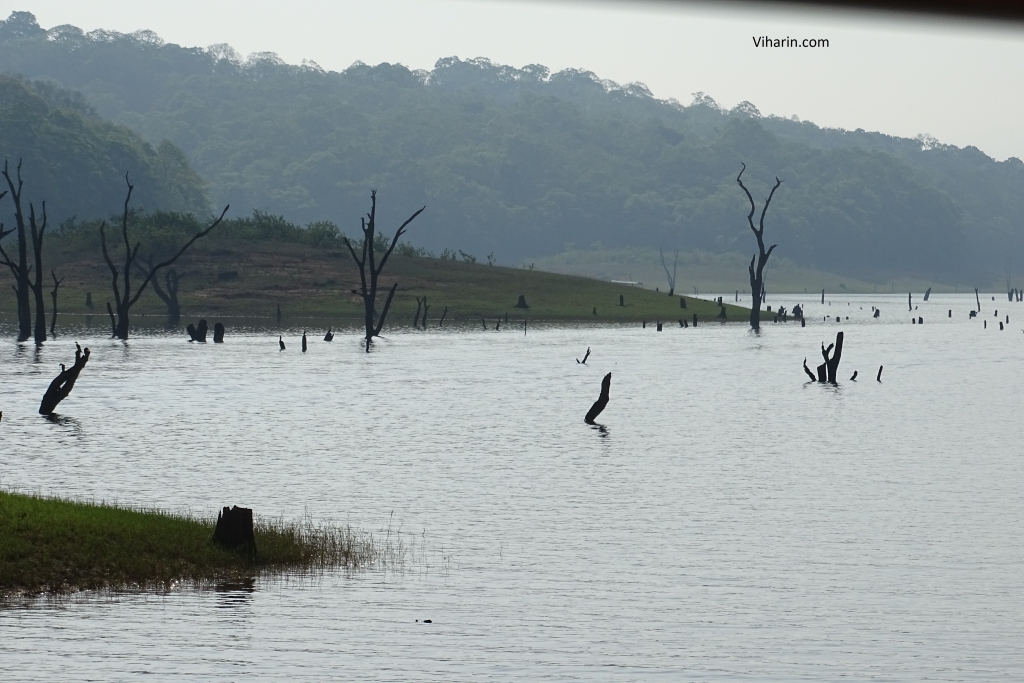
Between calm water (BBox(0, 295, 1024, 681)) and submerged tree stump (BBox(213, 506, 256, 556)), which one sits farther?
submerged tree stump (BBox(213, 506, 256, 556))

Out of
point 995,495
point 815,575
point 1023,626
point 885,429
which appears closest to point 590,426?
point 885,429

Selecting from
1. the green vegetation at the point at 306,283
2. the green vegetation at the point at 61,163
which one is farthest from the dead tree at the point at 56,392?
the green vegetation at the point at 61,163

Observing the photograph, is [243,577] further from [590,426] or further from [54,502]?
[590,426]

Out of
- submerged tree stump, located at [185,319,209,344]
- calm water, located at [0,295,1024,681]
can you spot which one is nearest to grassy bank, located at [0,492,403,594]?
calm water, located at [0,295,1024,681]

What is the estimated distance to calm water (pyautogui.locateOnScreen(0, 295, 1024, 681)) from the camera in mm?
16766

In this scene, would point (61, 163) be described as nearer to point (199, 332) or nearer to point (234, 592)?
point (199, 332)

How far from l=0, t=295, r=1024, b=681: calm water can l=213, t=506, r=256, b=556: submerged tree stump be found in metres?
1.12

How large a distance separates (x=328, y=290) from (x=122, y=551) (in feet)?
356

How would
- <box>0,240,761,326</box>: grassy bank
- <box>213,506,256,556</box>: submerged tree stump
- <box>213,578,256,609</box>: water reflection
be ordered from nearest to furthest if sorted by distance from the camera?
<box>213,578,256,609</box>: water reflection, <box>213,506,256,556</box>: submerged tree stump, <box>0,240,761,326</box>: grassy bank

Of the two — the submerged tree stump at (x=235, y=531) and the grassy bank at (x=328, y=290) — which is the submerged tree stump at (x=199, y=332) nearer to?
the grassy bank at (x=328, y=290)

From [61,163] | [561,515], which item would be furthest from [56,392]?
[61,163]

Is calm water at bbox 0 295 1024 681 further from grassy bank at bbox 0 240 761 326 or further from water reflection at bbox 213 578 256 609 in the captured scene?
grassy bank at bbox 0 240 761 326

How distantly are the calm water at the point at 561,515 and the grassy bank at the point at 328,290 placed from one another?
186 feet

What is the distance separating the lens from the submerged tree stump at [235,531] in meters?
21.2
